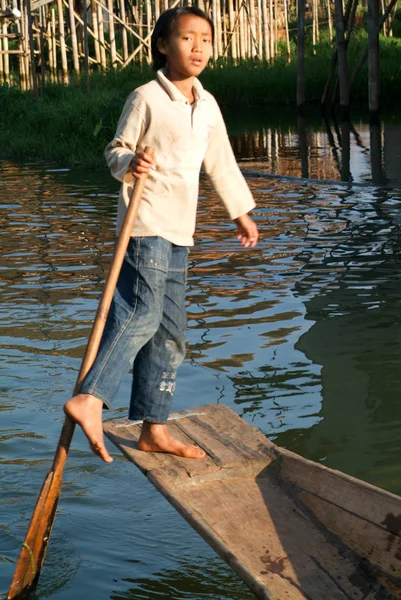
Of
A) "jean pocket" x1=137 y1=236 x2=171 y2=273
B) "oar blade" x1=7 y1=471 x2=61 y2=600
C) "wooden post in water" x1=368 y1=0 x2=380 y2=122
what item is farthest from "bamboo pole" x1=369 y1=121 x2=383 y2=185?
"oar blade" x1=7 y1=471 x2=61 y2=600


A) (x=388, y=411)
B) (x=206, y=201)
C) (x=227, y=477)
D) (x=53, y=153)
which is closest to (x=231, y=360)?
(x=388, y=411)

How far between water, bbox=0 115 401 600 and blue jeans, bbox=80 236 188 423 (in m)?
0.46

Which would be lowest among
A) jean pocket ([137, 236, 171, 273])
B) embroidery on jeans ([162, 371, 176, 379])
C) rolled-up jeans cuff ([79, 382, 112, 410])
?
embroidery on jeans ([162, 371, 176, 379])

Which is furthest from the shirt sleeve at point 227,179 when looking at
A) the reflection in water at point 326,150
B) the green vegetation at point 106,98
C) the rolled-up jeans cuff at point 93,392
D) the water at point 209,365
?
the green vegetation at point 106,98

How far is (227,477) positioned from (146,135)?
1175 millimetres

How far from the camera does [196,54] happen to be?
3.49 meters

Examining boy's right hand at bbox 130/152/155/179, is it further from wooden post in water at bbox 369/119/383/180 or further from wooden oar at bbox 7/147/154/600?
wooden post in water at bbox 369/119/383/180

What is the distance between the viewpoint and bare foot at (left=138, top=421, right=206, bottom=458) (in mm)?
3695

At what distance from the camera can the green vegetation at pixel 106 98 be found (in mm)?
14430

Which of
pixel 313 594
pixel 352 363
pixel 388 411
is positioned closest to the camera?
pixel 313 594

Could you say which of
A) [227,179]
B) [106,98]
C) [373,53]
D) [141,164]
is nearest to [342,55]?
[373,53]

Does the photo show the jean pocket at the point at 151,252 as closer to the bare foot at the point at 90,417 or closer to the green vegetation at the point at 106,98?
the bare foot at the point at 90,417

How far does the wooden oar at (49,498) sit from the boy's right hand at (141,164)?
0.41ft

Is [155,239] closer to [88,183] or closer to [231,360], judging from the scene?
[231,360]
